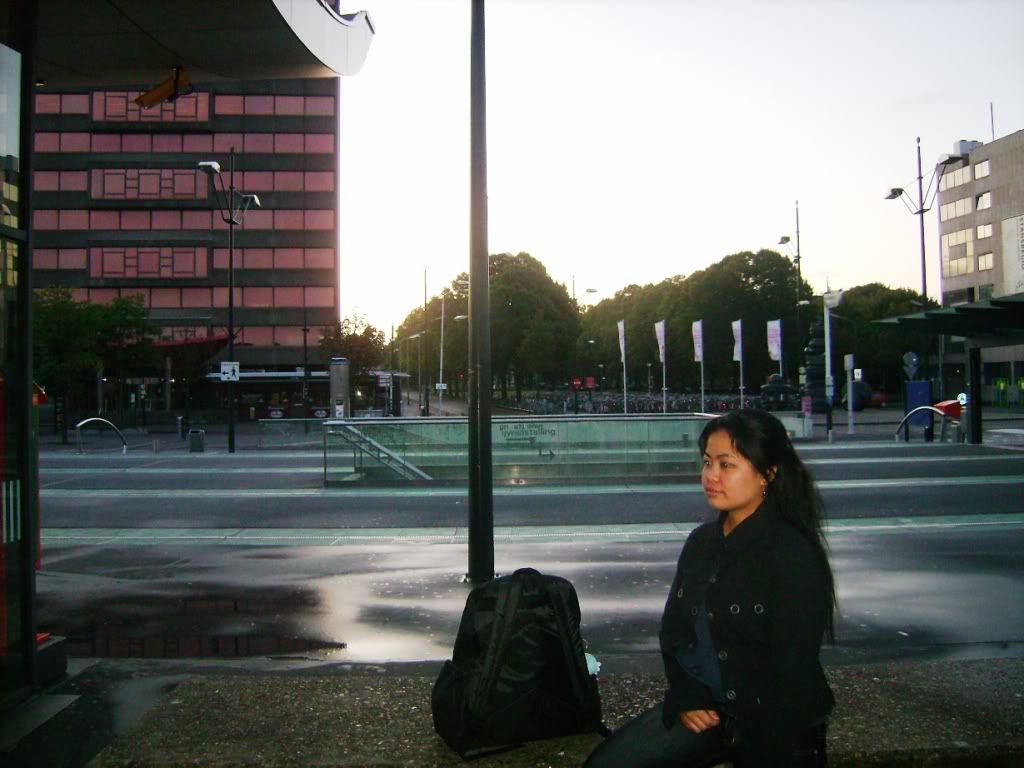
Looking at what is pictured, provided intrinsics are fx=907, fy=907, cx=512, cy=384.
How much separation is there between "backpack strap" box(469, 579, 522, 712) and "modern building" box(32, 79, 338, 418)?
55892 millimetres

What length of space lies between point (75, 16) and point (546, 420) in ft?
40.2

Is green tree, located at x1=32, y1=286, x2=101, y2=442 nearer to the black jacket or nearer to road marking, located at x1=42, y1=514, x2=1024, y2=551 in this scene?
road marking, located at x1=42, y1=514, x2=1024, y2=551

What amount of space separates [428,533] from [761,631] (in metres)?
8.66

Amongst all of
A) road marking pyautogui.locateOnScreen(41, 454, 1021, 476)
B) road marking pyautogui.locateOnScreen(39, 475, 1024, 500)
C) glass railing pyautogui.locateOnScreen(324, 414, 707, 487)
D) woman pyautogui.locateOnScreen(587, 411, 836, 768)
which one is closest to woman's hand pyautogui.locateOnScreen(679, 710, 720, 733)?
woman pyautogui.locateOnScreen(587, 411, 836, 768)

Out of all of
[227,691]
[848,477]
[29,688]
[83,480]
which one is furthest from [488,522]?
[83,480]

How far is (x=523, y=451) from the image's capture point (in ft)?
54.3

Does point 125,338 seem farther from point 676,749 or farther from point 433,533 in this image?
point 676,749

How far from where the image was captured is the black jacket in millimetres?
2578

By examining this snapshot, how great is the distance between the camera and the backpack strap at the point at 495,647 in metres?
3.47

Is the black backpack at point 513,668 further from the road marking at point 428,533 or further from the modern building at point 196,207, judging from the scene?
the modern building at point 196,207

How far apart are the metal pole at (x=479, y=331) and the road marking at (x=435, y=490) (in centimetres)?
719

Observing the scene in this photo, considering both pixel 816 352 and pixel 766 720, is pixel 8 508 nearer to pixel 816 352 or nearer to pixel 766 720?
pixel 766 720

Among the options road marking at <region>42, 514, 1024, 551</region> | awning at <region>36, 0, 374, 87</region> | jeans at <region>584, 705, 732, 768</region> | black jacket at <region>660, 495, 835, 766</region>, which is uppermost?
awning at <region>36, 0, 374, 87</region>

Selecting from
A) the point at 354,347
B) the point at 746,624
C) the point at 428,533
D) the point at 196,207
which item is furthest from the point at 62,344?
the point at 746,624
